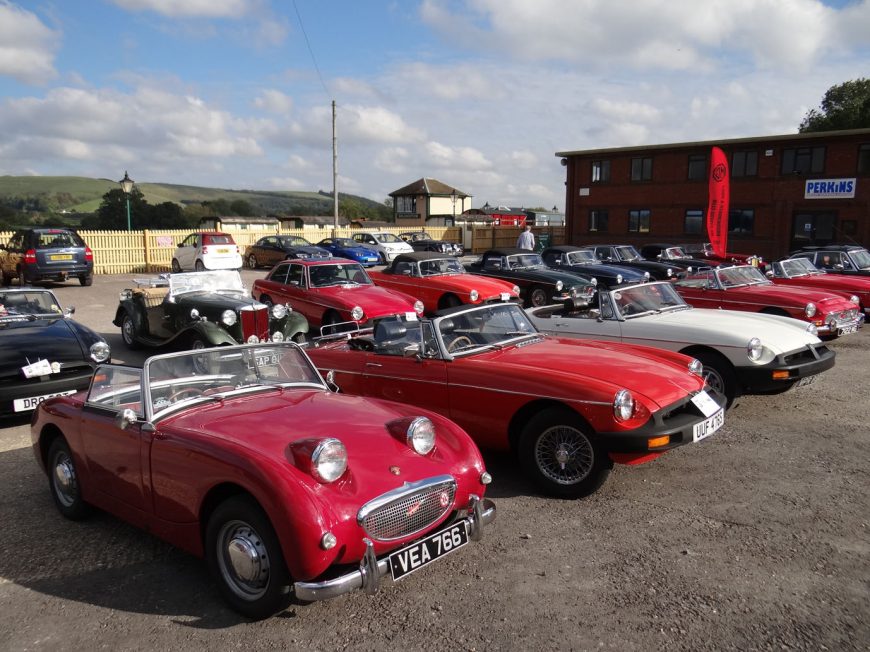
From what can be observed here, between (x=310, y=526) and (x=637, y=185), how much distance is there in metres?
34.0

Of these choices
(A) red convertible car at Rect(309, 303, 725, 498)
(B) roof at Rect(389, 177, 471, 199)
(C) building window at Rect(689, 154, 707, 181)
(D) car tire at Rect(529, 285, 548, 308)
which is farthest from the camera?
(B) roof at Rect(389, 177, 471, 199)

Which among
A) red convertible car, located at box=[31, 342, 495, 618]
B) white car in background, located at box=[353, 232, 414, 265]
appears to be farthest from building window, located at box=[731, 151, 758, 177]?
red convertible car, located at box=[31, 342, 495, 618]

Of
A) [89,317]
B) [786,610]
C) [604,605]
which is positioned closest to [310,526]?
[604,605]

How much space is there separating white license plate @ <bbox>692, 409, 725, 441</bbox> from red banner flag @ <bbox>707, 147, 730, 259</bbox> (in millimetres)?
16179

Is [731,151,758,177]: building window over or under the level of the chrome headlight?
over

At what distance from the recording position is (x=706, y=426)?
16.5 ft

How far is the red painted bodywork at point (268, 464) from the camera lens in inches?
125

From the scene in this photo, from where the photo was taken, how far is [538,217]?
75.7 metres

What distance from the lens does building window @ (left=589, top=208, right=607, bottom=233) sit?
35.8 metres

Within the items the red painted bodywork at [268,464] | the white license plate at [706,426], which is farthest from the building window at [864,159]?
the red painted bodywork at [268,464]

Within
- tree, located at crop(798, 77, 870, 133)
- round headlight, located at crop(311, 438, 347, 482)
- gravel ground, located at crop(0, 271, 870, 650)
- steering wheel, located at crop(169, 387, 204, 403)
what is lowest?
gravel ground, located at crop(0, 271, 870, 650)

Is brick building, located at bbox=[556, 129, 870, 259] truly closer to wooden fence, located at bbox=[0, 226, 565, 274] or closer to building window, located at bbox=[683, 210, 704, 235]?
building window, located at bbox=[683, 210, 704, 235]

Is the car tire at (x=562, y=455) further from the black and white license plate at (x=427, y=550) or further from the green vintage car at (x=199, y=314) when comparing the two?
the green vintage car at (x=199, y=314)

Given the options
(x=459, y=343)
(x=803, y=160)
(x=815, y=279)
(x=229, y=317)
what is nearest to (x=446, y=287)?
(x=229, y=317)
